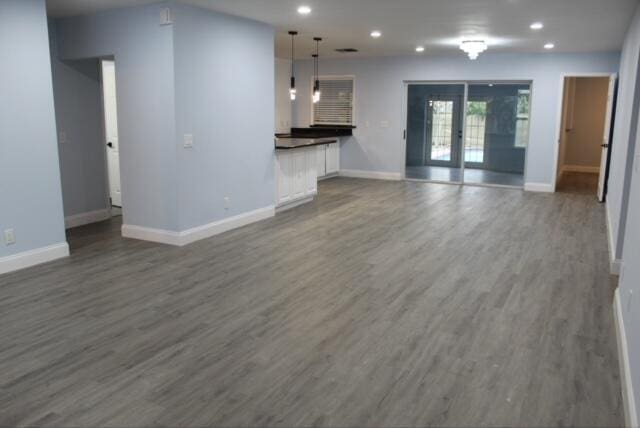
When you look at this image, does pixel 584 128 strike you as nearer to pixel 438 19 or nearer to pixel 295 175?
pixel 438 19

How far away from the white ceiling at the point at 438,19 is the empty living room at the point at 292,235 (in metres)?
0.06

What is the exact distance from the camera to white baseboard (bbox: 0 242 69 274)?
15.3 feet

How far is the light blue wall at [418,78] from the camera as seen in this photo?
926 centimetres

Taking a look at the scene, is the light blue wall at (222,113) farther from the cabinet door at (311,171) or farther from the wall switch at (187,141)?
the cabinet door at (311,171)

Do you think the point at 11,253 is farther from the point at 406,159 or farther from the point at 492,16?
the point at 406,159

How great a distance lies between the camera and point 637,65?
4.61 m

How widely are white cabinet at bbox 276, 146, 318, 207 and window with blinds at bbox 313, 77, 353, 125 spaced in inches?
126

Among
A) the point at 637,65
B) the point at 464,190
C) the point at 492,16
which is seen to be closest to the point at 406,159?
the point at 464,190

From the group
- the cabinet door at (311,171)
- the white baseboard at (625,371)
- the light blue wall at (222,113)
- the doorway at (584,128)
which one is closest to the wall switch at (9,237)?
the light blue wall at (222,113)

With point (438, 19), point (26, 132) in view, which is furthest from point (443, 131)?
point (26, 132)

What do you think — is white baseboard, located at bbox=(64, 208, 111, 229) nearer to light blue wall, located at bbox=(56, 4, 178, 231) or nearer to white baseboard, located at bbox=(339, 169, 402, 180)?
light blue wall, located at bbox=(56, 4, 178, 231)

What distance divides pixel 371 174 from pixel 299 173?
3507 mm

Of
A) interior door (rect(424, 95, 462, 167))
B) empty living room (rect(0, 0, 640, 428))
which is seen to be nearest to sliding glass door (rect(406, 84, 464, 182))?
interior door (rect(424, 95, 462, 167))

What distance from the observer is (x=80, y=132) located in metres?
6.55
